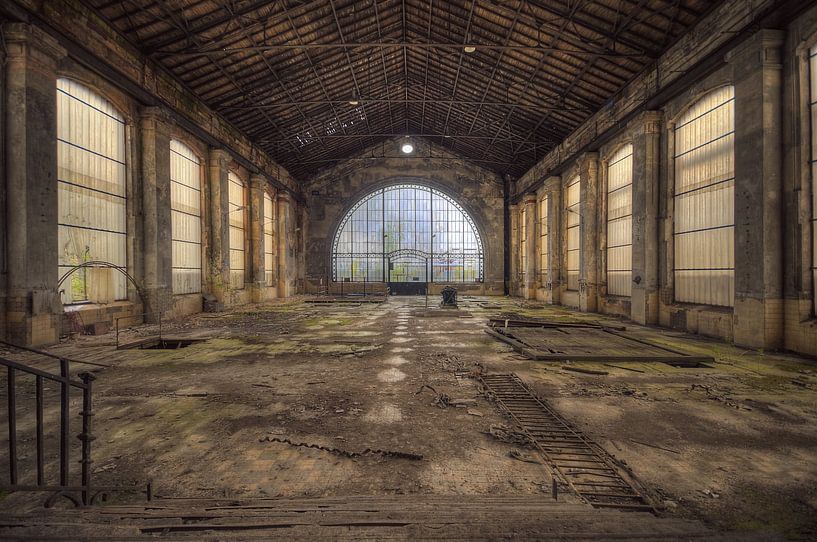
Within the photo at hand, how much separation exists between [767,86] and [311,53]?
14.1m

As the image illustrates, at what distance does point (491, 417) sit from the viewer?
178 inches

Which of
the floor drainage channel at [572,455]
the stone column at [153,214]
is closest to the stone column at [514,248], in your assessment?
the stone column at [153,214]

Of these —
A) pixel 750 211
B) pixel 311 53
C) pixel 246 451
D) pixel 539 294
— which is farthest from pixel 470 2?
pixel 539 294

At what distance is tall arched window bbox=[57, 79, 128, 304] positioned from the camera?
9.80m

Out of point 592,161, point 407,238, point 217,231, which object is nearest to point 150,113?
point 217,231

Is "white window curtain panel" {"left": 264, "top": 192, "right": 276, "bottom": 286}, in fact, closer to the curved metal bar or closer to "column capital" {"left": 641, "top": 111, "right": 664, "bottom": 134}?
the curved metal bar

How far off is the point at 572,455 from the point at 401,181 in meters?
26.3

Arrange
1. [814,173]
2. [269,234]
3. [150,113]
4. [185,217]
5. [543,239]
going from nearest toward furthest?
[814,173]
[150,113]
[185,217]
[543,239]
[269,234]

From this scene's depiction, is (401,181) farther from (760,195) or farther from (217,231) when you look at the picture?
(760,195)

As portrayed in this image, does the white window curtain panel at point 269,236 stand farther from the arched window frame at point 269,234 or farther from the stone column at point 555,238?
the stone column at point 555,238

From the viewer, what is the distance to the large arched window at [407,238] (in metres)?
28.6

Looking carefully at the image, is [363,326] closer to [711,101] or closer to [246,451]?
[246,451]

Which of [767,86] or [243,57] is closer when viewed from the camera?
[767,86]

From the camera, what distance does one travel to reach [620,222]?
15086 millimetres
